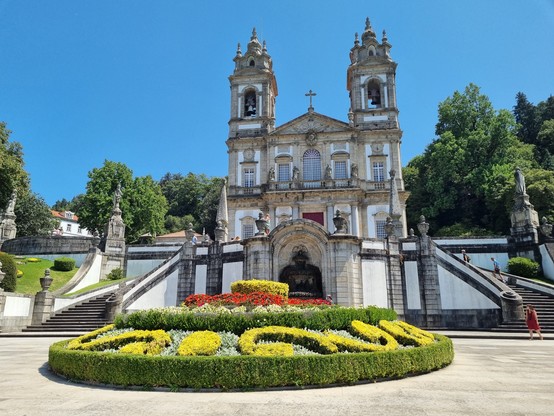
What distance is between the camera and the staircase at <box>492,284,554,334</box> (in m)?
17.3

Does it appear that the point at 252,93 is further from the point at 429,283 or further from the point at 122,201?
the point at 429,283

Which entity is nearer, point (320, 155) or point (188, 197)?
point (320, 155)

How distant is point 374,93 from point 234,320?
3374 centimetres

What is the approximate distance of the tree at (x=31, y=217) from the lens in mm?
47719

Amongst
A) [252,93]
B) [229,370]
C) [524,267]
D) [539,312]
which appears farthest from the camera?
[252,93]

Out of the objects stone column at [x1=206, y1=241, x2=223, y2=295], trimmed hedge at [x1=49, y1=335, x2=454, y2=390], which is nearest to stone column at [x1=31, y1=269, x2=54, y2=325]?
stone column at [x1=206, y1=241, x2=223, y2=295]

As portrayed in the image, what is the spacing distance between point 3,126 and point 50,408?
26.6 metres

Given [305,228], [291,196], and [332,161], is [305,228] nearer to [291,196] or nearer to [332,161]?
[291,196]

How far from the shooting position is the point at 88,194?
133 feet

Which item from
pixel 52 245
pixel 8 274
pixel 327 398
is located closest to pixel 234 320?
pixel 327 398

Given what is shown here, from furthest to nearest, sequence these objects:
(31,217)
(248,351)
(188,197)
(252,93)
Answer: (188,197), (31,217), (252,93), (248,351)

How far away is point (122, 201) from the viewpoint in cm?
4012

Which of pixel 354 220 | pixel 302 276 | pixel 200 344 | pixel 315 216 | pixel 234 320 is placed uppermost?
pixel 315 216

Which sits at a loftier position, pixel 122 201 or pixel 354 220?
pixel 122 201
